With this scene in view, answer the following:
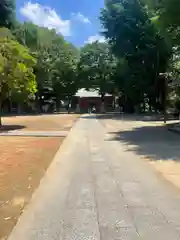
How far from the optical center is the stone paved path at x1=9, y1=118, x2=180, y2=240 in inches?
214

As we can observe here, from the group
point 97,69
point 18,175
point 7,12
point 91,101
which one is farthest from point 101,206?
point 91,101

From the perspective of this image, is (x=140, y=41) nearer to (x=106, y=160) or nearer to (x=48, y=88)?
(x=48, y=88)

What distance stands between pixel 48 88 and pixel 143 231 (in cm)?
7108

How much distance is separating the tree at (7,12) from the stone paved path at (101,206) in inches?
2068

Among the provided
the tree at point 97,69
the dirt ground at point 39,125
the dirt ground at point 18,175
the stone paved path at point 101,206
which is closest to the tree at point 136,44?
the dirt ground at point 39,125

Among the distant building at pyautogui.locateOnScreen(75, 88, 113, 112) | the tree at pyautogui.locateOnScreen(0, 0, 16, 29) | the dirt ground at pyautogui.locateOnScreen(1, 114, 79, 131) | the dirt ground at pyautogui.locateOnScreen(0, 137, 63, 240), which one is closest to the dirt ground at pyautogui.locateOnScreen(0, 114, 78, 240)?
the dirt ground at pyautogui.locateOnScreen(0, 137, 63, 240)

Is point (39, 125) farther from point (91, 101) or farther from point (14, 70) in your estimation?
point (91, 101)

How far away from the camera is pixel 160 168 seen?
11578 millimetres

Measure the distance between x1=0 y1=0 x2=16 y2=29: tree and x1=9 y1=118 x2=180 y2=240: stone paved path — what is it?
172ft

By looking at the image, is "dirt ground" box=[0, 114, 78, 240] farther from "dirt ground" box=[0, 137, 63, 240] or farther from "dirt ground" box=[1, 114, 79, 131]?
"dirt ground" box=[1, 114, 79, 131]

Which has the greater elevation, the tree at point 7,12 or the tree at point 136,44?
the tree at point 7,12

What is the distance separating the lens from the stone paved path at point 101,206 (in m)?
5.44

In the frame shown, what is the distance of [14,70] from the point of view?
3075 cm

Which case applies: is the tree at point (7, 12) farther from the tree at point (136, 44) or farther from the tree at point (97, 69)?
the tree at point (97, 69)
